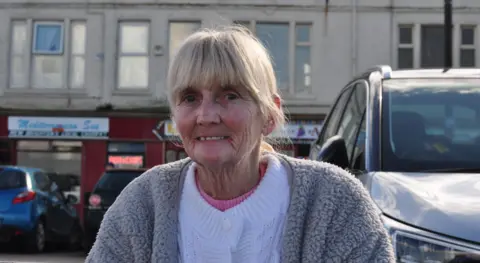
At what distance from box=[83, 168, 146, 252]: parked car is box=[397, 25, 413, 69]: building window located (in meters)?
12.2

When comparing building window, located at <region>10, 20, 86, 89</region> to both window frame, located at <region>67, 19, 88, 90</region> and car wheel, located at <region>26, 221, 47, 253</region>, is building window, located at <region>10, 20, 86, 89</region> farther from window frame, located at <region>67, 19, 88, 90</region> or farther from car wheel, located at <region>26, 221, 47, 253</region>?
car wheel, located at <region>26, 221, 47, 253</region>

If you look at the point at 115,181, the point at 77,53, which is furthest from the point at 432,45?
the point at 115,181

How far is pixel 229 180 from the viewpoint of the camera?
6.55 feet

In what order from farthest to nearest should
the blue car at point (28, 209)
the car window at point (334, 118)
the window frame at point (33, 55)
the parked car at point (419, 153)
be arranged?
the window frame at point (33, 55)
the blue car at point (28, 209)
the car window at point (334, 118)
the parked car at point (419, 153)

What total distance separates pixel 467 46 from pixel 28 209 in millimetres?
15270

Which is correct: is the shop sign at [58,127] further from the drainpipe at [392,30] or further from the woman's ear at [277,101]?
the woman's ear at [277,101]

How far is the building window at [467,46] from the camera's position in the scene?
2322cm

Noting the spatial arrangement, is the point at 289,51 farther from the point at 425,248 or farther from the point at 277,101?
the point at 277,101

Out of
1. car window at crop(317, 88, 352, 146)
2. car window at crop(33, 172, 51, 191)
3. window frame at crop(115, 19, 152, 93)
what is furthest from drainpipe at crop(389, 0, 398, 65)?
car window at crop(317, 88, 352, 146)

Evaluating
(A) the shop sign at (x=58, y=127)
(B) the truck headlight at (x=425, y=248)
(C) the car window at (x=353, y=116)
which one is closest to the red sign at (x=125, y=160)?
(A) the shop sign at (x=58, y=127)

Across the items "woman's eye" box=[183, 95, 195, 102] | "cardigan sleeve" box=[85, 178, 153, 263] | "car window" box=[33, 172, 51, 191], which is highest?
"woman's eye" box=[183, 95, 195, 102]

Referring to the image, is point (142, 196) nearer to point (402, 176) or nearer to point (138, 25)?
point (402, 176)

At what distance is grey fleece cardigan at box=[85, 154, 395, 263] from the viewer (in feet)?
6.11

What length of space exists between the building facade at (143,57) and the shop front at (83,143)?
0.03 metres
